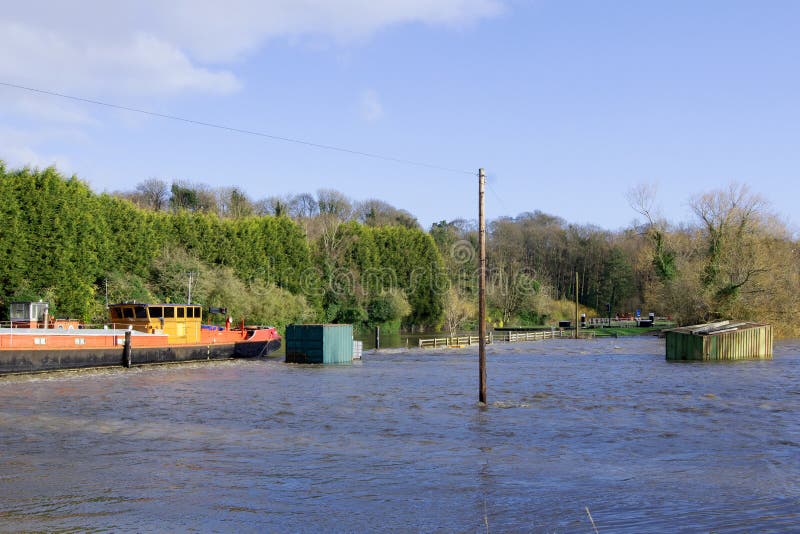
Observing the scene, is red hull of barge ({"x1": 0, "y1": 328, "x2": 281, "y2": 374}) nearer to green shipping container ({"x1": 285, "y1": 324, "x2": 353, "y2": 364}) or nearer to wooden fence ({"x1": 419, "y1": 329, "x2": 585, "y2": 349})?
green shipping container ({"x1": 285, "y1": 324, "x2": 353, "y2": 364})

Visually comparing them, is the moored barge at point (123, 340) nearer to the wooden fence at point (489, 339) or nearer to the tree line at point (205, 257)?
the tree line at point (205, 257)

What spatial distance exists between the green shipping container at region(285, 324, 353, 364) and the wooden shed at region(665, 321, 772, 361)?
863 inches

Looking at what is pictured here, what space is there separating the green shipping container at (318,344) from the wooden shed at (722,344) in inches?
863

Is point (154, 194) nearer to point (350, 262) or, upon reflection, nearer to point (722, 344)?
point (350, 262)

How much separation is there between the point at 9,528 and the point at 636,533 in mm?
10148

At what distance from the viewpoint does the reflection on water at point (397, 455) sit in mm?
13000

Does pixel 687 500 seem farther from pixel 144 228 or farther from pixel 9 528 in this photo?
pixel 144 228

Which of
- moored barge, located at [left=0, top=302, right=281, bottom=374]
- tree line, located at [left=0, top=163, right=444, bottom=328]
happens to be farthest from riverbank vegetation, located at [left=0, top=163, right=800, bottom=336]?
moored barge, located at [left=0, top=302, right=281, bottom=374]

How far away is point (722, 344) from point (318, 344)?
87.2ft

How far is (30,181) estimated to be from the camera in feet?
169

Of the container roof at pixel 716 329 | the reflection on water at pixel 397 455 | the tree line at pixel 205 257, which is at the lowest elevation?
the reflection on water at pixel 397 455

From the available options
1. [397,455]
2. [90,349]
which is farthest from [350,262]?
[397,455]

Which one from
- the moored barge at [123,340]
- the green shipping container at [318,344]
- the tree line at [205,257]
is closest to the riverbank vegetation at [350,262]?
the tree line at [205,257]

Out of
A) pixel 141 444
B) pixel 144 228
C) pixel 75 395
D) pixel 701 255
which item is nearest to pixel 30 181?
pixel 144 228
